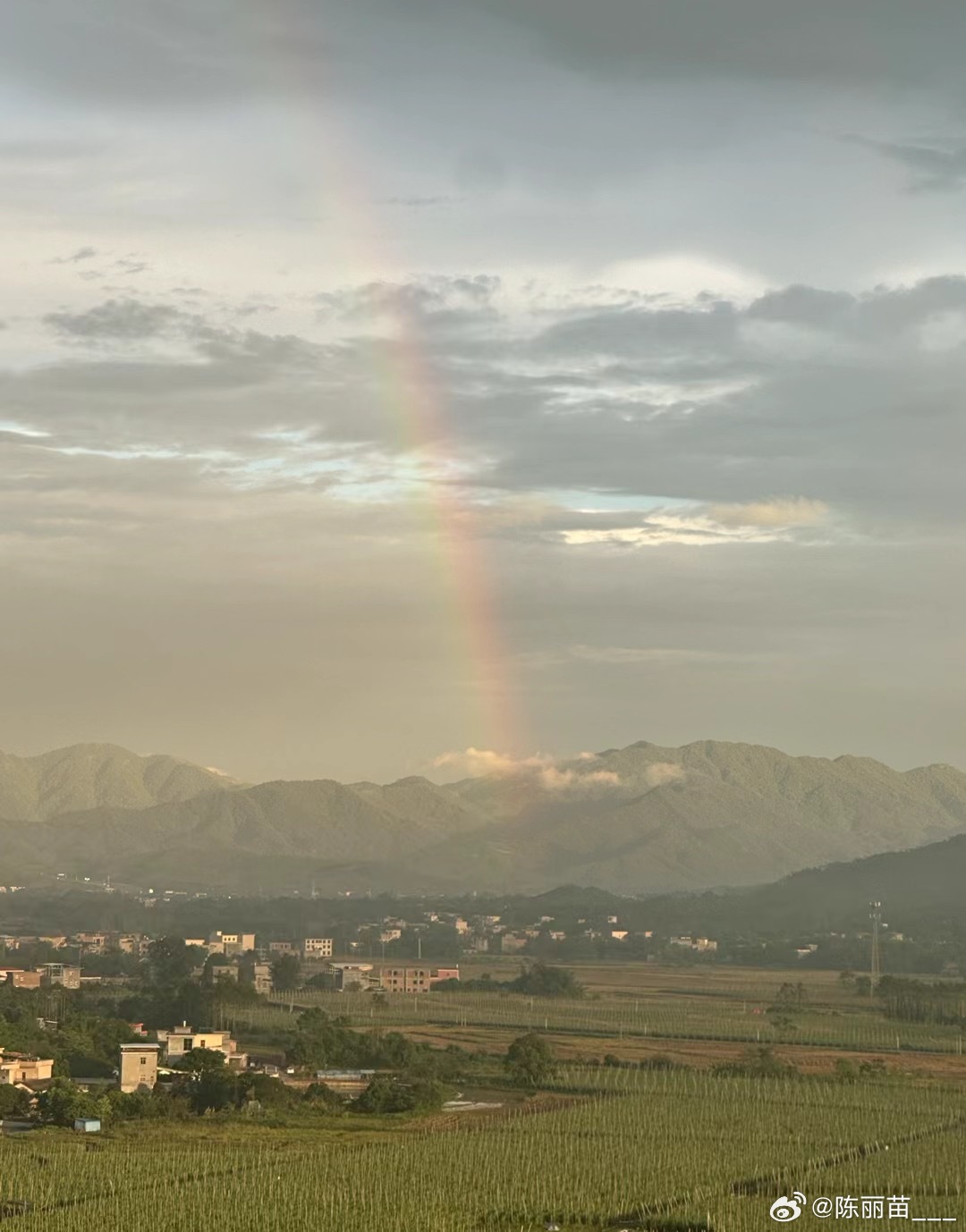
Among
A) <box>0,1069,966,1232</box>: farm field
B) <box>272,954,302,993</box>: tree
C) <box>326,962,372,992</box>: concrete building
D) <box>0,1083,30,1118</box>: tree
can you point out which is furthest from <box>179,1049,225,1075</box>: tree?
<box>326,962,372,992</box>: concrete building

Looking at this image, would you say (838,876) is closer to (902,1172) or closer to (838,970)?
(838,970)

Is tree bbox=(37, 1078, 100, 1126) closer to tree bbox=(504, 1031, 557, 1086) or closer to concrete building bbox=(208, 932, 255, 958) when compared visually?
tree bbox=(504, 1031, 557, 1086)

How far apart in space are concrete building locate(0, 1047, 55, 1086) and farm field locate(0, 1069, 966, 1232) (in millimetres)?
Answer: 9447

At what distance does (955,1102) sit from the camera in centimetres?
5466

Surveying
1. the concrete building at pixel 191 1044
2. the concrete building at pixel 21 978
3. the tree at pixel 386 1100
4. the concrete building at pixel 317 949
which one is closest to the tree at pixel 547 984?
the concrete building at pixel 21 978

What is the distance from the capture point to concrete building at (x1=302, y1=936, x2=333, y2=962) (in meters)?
141

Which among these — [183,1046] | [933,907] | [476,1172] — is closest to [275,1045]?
[183,1046]

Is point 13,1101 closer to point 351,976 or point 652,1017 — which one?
point 652,1017

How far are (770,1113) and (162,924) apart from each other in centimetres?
12094

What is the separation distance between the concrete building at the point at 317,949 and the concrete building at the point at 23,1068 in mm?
80395

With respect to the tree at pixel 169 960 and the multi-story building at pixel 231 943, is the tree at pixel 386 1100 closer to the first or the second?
the tree at pixel 169 960

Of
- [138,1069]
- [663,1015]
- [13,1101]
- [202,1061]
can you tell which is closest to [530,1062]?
[202,1061]

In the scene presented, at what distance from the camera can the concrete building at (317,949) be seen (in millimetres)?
140875

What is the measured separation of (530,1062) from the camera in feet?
198
